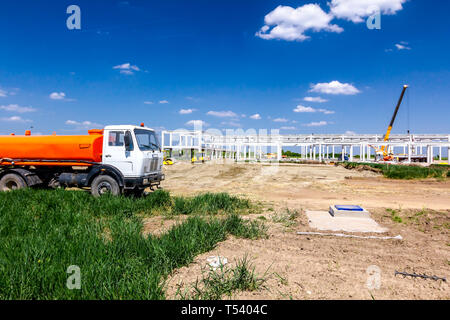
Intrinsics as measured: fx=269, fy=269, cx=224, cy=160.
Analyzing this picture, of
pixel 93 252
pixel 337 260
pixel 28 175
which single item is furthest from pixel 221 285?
pixel 28 175

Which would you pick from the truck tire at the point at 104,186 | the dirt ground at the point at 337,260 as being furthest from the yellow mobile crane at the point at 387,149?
the truck tire at the point at 104,186

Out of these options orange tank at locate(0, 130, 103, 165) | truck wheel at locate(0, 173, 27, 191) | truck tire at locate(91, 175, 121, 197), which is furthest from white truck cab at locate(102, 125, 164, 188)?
truck wheel at locate(0, 173, 27, 191)

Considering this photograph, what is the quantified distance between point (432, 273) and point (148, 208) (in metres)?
6.81

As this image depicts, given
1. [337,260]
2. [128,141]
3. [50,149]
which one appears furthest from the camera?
[50,149]

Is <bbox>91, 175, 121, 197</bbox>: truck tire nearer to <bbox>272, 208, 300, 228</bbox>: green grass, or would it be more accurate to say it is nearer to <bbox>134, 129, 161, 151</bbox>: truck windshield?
<bbox>134, 129, 161, 151</bbox>: truck windshield

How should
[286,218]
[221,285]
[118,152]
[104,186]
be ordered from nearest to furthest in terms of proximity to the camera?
1. [221,285]
2. [286,218]
3. [118,152]
4. [104,186]

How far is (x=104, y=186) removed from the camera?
32.0 ft

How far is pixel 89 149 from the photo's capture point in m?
9.91

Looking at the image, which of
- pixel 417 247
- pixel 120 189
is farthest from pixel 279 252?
pixel 120 189

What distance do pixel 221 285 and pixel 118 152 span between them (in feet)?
24.6

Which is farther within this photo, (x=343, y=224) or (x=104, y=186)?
(x=104, y=186)

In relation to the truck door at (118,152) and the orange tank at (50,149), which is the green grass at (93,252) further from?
the orange tank at (50,149)

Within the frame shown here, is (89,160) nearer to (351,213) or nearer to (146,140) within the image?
(146,140)
